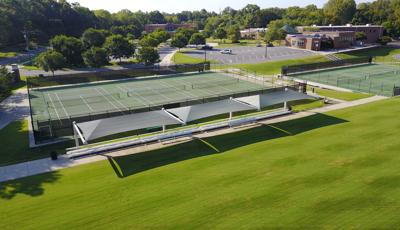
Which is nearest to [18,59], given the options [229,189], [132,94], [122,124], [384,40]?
[132,94]

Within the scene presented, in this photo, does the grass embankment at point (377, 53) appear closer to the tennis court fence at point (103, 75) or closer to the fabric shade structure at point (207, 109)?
the tennis court fence at point (103, 75)

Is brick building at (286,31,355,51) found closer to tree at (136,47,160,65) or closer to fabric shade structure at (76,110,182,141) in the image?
tree at (136,47,160,65)

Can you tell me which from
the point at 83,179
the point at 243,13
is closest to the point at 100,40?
the point at 83,179

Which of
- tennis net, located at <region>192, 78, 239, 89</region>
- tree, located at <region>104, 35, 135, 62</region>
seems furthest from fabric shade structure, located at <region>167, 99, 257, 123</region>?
tree, located at <region>104, 35, 135, 62</region>

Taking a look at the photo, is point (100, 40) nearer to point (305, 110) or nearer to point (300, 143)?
point (305, 110)

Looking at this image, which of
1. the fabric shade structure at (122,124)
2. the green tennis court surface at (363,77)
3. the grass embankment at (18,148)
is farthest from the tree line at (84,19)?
the fabric shade structure at (122,124)

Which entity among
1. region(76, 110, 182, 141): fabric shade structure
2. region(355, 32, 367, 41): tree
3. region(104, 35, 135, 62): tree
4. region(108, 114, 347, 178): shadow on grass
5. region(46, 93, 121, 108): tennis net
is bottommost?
region(108, 114, 347, 178): shadow on grass
